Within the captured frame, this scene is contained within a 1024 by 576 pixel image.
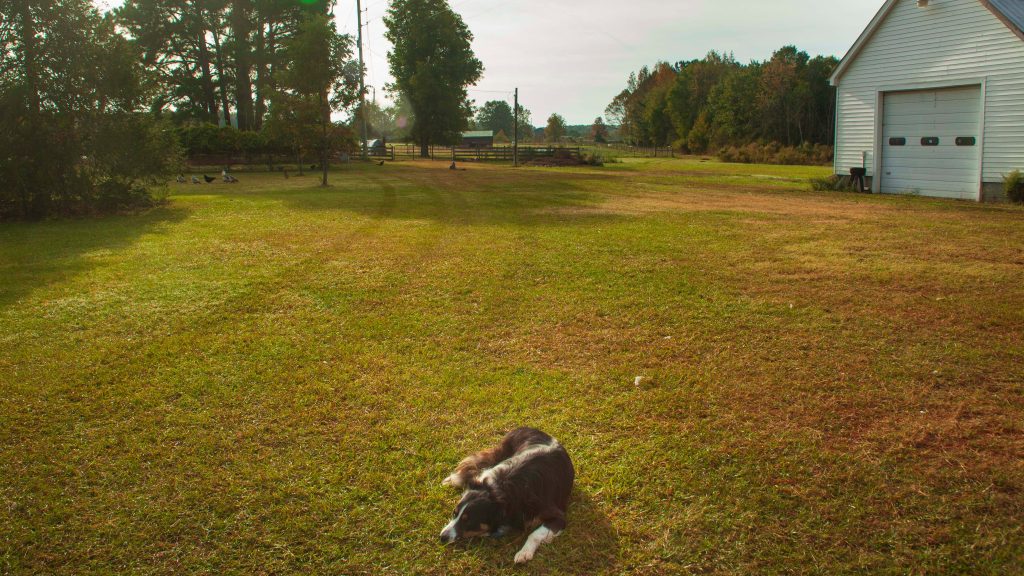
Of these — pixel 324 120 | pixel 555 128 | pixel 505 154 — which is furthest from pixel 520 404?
pixel 555 128

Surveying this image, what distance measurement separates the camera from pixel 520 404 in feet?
15.7

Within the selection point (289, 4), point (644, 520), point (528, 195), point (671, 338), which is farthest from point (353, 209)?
point (289, 4)

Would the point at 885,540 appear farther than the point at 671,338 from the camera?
No

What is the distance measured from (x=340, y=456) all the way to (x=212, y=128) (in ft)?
131

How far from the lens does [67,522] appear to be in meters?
3.42

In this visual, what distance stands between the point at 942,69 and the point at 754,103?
5231 centimetres

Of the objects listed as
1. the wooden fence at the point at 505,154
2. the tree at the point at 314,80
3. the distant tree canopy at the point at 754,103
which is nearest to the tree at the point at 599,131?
the distant tree canopy at the point at 754,103

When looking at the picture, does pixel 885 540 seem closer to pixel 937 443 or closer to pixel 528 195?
pixel 937 443

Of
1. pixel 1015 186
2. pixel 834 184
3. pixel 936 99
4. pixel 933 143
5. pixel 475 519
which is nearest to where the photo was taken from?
pixel 475 519

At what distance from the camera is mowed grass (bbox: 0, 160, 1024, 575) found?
10.7 ft

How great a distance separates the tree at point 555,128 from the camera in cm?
10219

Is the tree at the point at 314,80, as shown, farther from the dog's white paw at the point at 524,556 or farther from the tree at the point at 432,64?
the tree at the point at 432,64

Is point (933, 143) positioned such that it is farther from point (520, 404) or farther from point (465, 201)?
point (520, 404)

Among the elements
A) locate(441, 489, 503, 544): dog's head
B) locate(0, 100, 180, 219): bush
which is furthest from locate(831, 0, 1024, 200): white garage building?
locate(0, 100, 180, 219): bush
